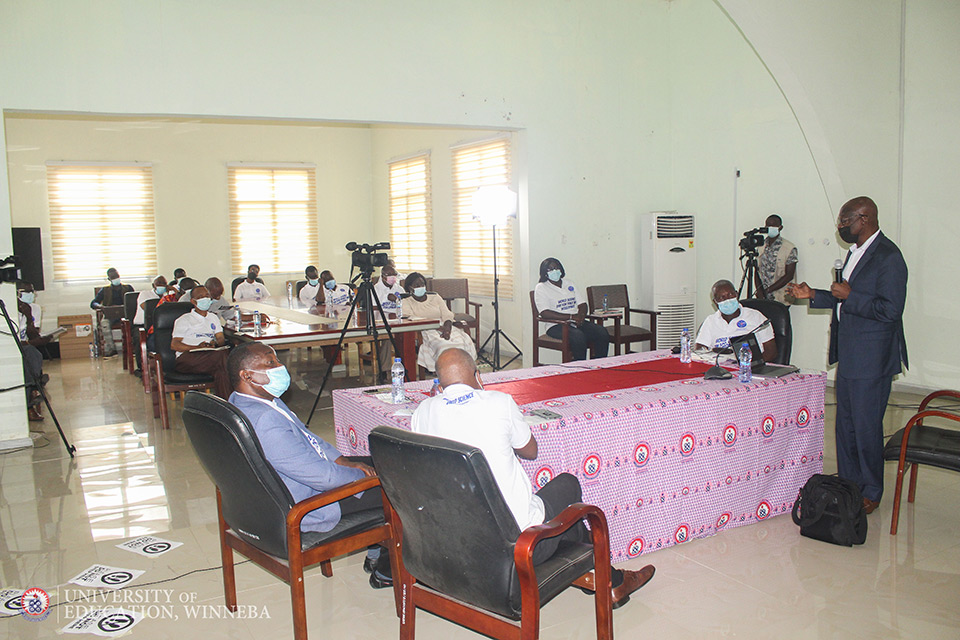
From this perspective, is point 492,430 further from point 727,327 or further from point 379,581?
point 727,327

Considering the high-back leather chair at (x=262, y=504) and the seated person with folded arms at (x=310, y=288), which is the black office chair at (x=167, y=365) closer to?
the seated person with folded arms at (x=310, y=288)

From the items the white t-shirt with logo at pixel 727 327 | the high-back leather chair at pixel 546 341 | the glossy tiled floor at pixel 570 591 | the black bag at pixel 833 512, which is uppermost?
the white t-shirt with logo at pixel 727 327

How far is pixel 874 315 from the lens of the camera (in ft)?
11.6

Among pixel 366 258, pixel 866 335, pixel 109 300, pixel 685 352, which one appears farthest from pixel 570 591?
pixel 109 300

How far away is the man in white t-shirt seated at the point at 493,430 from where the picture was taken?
7.39 feet

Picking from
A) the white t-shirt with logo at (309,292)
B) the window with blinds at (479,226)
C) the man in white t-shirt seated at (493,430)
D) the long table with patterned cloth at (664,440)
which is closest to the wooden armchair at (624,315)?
the window with blinds at (479,226)

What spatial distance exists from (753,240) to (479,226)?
3.39m

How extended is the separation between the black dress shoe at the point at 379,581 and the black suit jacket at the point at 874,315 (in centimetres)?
241

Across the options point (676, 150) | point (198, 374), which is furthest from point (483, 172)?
point (198, 374)

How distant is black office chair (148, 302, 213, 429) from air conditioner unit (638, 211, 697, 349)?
14.9 feet

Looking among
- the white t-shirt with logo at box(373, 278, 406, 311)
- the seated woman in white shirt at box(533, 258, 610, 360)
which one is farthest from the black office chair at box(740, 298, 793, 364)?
the white t-shirt with logo at box(373, 278, 406, 311)

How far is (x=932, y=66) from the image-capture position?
5.94m

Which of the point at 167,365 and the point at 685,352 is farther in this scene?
the point at 167,365

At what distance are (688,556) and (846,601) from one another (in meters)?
0.65
